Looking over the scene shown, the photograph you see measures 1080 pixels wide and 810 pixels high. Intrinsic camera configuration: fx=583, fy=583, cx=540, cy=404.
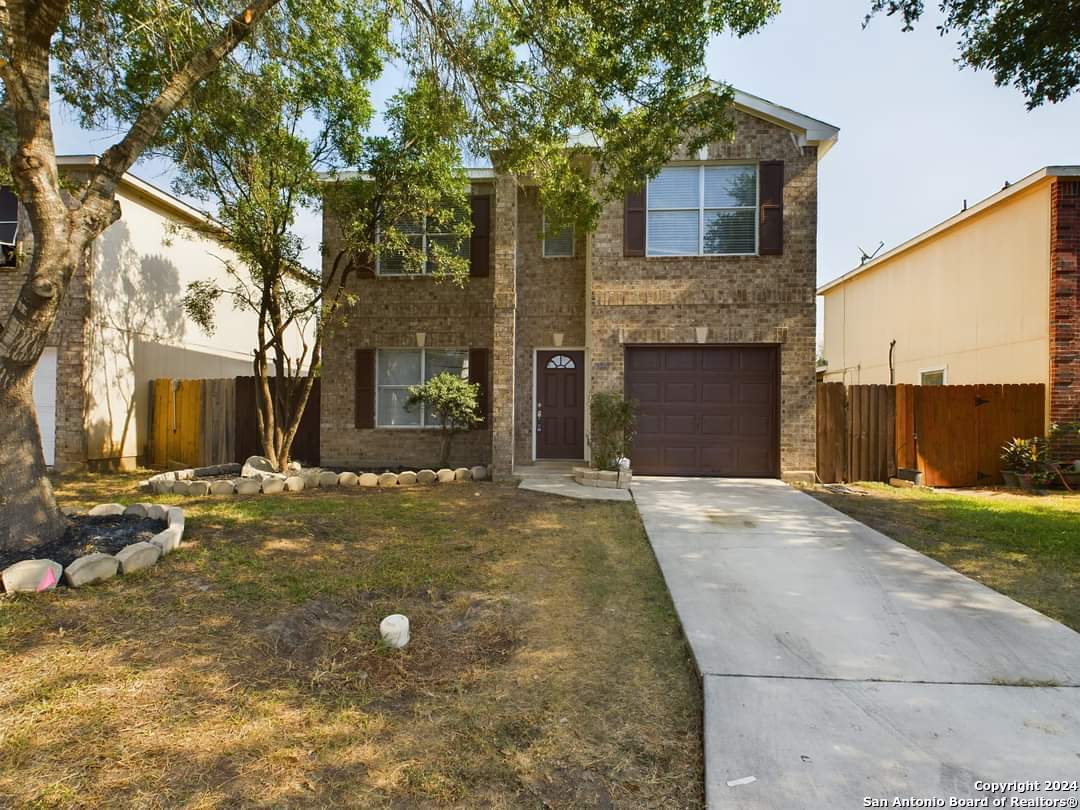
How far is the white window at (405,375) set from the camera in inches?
455

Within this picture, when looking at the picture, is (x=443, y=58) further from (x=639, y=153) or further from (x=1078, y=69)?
(x=1078, y=69)

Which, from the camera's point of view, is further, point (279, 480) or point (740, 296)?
point (740, 296)

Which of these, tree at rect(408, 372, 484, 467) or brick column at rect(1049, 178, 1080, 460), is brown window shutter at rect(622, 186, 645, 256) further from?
brick column at rect(1049, 178, 1080, 460)

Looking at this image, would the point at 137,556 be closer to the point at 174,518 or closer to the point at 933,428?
the point at 174,518

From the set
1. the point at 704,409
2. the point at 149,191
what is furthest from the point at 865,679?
the point at 149,191

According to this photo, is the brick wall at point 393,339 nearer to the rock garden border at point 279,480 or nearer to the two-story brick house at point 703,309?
the two-story brick house at point 703,309

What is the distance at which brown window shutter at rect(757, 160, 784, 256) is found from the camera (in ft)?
32.3

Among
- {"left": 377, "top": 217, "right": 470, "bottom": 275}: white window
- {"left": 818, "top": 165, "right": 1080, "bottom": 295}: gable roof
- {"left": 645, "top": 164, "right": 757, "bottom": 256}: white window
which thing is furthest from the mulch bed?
{"left": 818, "top": 165, "right": 1080, "bottom": 295}: gable roof

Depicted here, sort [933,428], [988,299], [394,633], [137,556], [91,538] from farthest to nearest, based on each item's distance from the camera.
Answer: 1. [988,299]
2. [933,428]
3. [91,538]
4. [137,556]
5. [394,633]

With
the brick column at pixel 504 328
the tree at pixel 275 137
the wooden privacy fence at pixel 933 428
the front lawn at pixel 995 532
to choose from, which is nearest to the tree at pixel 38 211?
the tree at pixel 275 137

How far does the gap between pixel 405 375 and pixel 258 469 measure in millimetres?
3229

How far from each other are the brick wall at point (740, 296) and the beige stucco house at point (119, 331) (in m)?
7.45

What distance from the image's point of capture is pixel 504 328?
9828mm

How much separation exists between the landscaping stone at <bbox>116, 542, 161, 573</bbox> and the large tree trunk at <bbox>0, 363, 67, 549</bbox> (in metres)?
0.76
